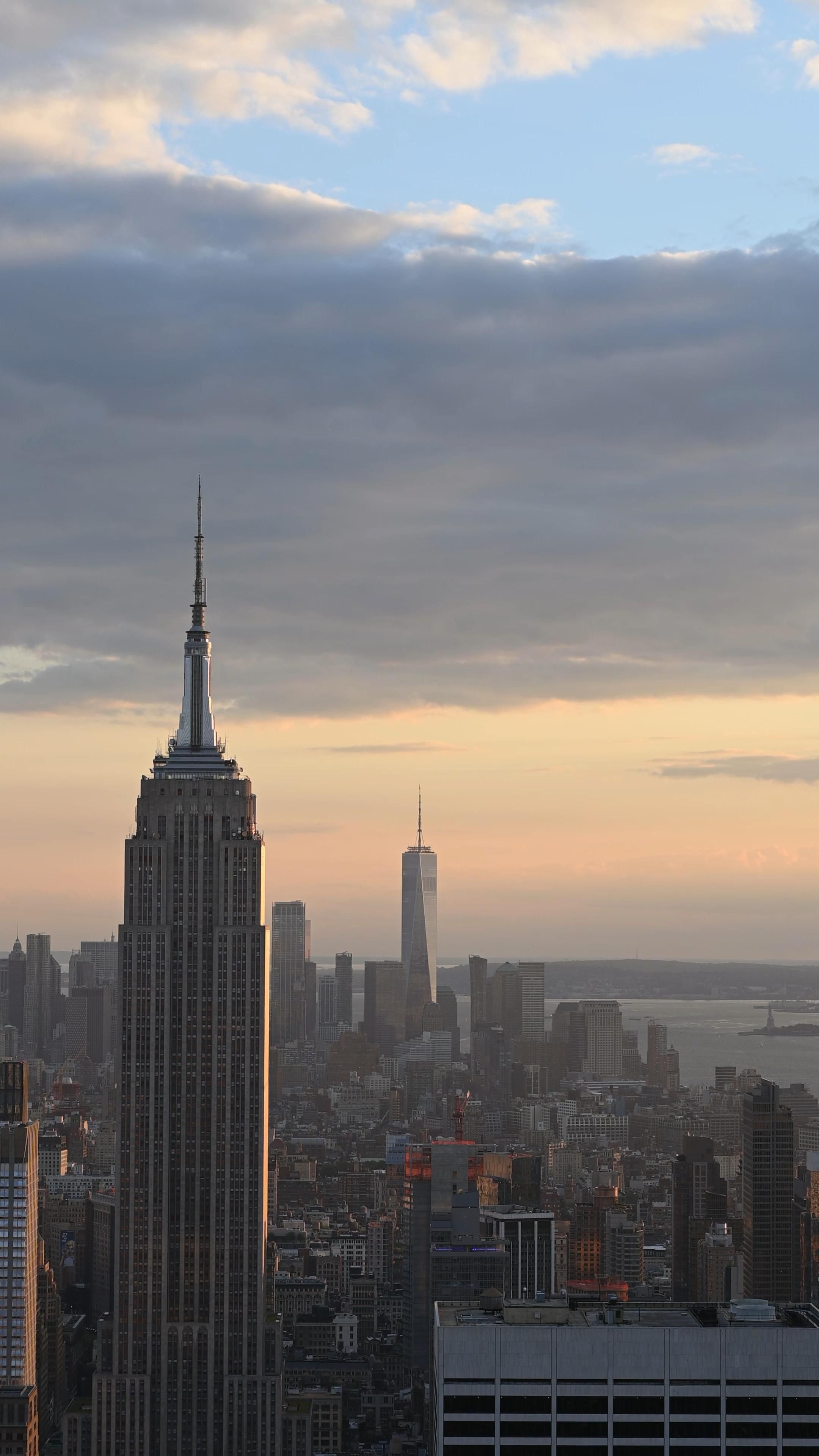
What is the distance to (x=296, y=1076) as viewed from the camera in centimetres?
14862

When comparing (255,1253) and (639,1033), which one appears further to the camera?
(639,1033)

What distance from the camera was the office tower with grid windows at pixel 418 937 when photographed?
16338cm

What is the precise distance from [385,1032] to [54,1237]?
91022mm

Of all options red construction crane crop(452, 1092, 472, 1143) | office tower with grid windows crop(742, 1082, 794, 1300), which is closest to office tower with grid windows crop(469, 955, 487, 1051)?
red construction crane crop(452, 1092, 472, 1143)

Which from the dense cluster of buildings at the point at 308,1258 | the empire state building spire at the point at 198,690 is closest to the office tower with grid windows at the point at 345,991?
the dense cluster of buildings at the point at 308,1258

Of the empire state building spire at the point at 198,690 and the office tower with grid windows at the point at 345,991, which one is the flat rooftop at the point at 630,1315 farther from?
the office tower with grid windows at the point at 345,991

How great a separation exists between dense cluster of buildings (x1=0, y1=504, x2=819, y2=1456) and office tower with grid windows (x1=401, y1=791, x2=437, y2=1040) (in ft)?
155

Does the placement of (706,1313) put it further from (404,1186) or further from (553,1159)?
(553,1159)

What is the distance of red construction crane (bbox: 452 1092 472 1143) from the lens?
12362 centimetres

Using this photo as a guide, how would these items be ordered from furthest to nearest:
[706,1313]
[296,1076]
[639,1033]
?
[639,1033]
[296,1076]
[706,1313]

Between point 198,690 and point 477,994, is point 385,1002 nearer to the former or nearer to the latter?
point 477,994

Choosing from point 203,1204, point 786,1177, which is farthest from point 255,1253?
point 786,1177

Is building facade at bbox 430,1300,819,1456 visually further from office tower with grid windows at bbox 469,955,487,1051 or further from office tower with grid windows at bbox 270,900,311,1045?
office tower with grid windows at bbox 469,955,487,1051

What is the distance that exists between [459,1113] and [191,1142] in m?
65.9
